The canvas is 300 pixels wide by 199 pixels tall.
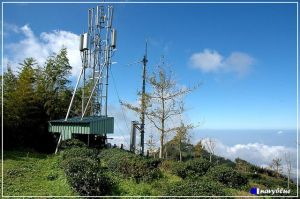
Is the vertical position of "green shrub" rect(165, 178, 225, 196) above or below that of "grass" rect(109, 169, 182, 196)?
above

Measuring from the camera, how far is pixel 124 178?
1190cm

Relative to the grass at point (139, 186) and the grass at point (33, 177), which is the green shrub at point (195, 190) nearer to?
the grass at point (139, 186)

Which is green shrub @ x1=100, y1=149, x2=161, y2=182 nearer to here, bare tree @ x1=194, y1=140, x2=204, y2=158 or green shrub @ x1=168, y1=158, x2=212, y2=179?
green shrub @ x1=168, y1=158, x2=212, y2=179

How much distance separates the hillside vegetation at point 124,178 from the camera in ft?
32.4

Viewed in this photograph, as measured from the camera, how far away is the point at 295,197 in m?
9.07

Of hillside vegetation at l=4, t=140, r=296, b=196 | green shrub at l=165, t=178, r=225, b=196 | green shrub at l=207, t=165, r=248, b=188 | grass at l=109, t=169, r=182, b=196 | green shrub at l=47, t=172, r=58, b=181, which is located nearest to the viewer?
green shrub at l=165, t=178, r=225, b=196

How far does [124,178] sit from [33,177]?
3290 mm

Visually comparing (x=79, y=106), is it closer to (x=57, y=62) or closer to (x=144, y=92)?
(x=57, y=62)

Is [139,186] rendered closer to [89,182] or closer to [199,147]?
[89,182]

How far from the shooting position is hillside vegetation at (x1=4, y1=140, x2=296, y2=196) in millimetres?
9891

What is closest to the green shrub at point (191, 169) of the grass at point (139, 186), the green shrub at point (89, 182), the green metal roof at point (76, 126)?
the grass at point (139, 186)

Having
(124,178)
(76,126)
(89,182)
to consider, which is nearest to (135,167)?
(124,178)

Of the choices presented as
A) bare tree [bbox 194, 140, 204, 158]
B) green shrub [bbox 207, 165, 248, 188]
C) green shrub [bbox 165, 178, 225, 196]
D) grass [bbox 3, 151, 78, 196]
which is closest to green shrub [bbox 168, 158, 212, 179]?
green shrub [bbox 207, 165, 248, 188]

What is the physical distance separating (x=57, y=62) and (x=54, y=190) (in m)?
12.0
